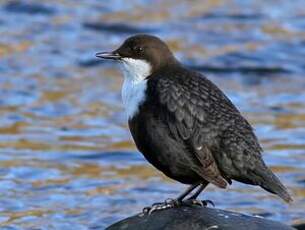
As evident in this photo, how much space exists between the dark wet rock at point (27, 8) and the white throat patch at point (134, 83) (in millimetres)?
8107

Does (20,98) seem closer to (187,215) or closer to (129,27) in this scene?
(129,27)

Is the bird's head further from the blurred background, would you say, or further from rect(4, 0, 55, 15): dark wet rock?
rect(4, 0, 55, 15): dark wet rock

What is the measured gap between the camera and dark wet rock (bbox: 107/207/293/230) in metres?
6.77

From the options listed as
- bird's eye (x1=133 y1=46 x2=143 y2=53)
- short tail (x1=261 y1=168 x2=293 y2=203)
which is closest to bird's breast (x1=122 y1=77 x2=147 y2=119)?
bird's eye (x1=133 y1=46 x2=143 y2=53)

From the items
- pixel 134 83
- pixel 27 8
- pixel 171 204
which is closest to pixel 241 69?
pixel 27 8

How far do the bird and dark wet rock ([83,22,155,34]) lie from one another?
25.2 feet

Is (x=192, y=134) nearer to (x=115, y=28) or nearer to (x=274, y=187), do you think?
(x=274, y=187)

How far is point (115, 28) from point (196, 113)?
813cm

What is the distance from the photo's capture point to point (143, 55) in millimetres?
7395

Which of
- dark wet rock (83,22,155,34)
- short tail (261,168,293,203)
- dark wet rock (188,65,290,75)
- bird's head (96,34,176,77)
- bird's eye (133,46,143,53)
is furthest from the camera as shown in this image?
dark wet rock (83,22,155,34)

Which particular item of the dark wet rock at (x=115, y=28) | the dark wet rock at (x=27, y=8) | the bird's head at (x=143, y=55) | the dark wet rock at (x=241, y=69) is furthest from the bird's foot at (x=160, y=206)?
the dark wet rock at (x=27, y=8)

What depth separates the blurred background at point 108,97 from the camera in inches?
371

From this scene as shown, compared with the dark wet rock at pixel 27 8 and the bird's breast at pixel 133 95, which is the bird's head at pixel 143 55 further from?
the dark wet rock at pixel 27 8

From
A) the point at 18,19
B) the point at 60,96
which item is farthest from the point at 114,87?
the point at 18,19
